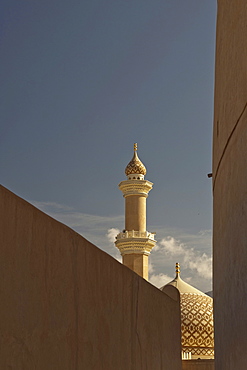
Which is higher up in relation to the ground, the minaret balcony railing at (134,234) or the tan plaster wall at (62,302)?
the minaret balcony railing at (134,234)

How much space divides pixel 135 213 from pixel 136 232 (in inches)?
23.3

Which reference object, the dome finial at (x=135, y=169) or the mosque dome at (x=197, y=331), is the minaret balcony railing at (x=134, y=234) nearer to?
the dome finial at (x=135, y=169)

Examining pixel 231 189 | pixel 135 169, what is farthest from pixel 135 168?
pixel 231 189

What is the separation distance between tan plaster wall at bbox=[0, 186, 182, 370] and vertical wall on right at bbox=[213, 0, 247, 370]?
2.56ft

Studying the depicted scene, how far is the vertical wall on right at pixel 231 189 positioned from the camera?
4344 millimetres

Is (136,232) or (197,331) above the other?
(136,232)

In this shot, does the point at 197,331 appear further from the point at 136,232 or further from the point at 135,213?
the point at 135,213

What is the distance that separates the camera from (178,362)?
6.85m

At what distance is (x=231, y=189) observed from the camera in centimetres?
492

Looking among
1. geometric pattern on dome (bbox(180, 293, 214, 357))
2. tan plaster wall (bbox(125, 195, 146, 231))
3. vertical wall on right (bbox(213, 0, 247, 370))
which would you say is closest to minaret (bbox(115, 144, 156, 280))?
tan plaster wall (bbox(125, 195, 146, 231))

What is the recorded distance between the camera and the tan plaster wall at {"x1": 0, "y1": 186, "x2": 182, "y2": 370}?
3.49m

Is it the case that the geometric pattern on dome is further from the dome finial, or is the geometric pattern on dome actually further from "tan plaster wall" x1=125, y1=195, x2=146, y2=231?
the dome finial

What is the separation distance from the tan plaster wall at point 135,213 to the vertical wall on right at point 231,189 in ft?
40.5

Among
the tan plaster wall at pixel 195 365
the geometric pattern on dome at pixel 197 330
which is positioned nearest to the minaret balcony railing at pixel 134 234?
the geometric pattern on dome at pixel 197 330
